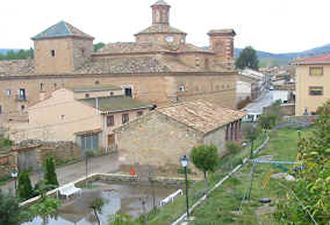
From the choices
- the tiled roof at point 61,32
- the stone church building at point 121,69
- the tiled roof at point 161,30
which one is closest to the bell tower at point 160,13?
the stone church building at point 121,69

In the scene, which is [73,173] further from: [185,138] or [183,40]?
[183,40]

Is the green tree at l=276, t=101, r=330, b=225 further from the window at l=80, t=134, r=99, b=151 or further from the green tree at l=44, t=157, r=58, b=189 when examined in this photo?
the window at l=80, t=134, r=99, b=151

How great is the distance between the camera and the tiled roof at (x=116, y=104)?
1104 inches

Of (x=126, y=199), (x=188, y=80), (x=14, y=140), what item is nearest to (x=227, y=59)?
(x=188, y=80)

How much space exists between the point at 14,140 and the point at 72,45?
433 inches

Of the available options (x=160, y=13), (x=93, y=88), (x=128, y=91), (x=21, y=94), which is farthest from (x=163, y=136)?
(x=160, y=13)

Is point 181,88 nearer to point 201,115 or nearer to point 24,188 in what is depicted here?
point 201,115

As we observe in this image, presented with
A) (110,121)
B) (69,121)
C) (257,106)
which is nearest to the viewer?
(69,121)

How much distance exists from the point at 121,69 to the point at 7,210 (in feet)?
82.5

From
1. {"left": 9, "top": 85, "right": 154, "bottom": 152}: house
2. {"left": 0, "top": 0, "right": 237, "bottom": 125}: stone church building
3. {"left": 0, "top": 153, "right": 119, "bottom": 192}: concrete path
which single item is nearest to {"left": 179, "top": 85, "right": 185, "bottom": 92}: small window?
{"left": 0, "top": 0, "right": 237, "bottom": 125}: stone church building

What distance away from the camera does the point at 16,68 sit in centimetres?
3947

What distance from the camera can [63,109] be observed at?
89.4 feet

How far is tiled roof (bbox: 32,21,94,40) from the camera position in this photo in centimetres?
3634

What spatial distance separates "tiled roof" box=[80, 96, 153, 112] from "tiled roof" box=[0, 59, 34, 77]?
10.1 m
